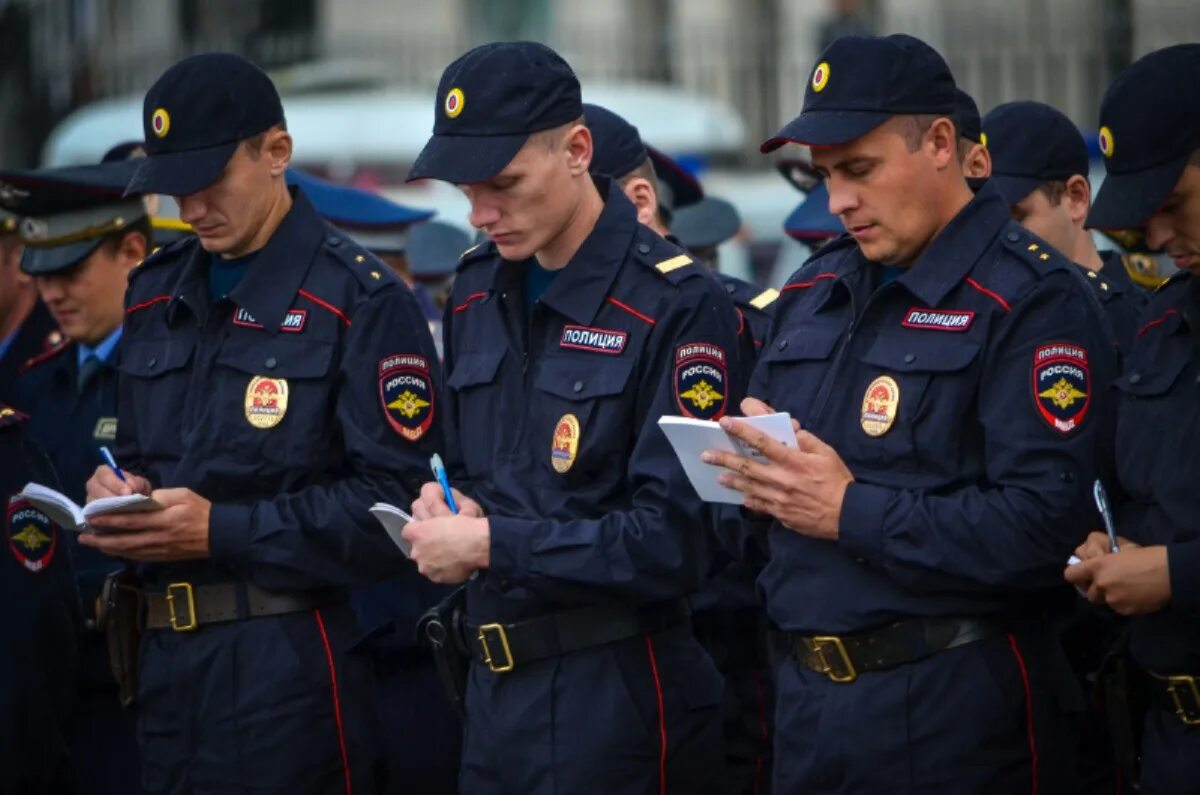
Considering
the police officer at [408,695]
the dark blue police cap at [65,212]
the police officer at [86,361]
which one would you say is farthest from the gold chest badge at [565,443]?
the dark blue police cap at [65,212]

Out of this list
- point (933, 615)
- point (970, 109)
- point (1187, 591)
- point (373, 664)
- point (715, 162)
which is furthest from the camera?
point (715, 162)

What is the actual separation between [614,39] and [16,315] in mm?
14030

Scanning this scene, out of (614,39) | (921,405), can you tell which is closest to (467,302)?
(921,405)

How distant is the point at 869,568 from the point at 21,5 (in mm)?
21350

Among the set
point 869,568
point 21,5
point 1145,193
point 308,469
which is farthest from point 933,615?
point 21,5

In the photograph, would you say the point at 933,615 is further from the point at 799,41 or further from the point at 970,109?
the point at 799,41

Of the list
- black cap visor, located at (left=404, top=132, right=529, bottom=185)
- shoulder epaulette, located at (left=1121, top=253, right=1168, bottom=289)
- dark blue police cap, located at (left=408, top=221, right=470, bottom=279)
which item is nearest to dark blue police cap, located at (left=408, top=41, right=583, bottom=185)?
black cap visor, located at (left=404, top=132, right=529, bottom=185)

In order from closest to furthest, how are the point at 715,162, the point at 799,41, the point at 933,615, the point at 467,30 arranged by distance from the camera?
the point at 933,615
the point at 715,162
the point at 799,41
the point at 467,30

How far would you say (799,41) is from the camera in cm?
2052

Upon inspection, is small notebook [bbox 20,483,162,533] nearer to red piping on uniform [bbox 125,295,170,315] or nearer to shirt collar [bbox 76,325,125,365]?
red piping on uniform [bbox 125,295,170,315]

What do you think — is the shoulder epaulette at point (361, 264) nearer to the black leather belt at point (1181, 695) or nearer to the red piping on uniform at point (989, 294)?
the red piping on uniform at point (989, 294)

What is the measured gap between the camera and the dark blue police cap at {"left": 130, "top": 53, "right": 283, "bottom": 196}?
5.55m

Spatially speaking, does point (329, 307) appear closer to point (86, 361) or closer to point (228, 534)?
point (228, 534)

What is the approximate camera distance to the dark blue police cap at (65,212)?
6879 millimetres
